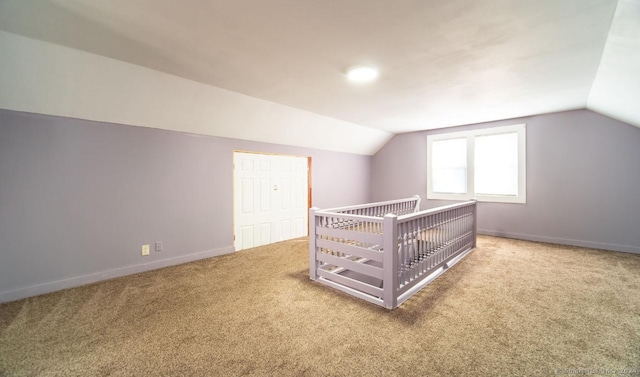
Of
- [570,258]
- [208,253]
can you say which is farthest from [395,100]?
[208,253]

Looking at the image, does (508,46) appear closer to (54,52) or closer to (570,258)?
(570,258)

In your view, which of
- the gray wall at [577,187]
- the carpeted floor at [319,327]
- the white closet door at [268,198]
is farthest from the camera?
the white closet door at [268,198]

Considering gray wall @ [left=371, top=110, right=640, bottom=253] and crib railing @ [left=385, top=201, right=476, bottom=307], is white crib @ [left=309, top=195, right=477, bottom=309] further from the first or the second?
gray wall @ [left=371, top=110, right=640, bottom=253]

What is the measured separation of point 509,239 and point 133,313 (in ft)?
18.9

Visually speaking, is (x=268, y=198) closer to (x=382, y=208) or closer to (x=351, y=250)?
(x=382, y=208)

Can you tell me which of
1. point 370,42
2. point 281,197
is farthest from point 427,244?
point 281,197

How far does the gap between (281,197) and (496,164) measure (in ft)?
13.9

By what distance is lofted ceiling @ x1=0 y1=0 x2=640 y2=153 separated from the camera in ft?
5.56

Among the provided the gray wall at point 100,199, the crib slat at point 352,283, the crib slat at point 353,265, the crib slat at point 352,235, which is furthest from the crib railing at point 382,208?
the gray wall at point 100,199

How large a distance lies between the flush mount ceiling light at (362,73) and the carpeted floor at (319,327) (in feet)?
7.57

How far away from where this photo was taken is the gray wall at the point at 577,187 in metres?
3.90

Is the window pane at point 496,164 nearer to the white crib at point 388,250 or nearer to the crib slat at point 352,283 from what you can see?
the white crib at point 388,250

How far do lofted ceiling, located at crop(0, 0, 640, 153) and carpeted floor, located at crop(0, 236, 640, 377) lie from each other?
A: 87.1 inches

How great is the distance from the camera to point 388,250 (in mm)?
2316
